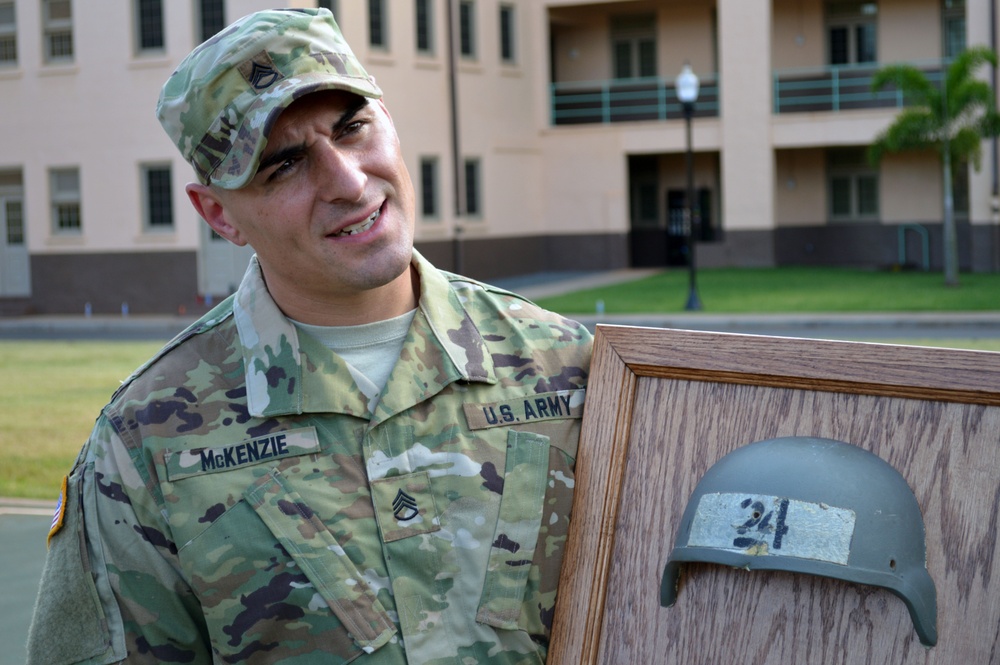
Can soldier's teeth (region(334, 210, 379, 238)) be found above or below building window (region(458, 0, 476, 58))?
below

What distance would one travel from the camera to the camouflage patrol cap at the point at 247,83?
1960mm

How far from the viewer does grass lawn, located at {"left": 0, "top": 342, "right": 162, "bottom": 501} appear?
8625 mm

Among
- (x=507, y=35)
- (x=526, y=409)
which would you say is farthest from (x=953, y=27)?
(x=526, y=409)

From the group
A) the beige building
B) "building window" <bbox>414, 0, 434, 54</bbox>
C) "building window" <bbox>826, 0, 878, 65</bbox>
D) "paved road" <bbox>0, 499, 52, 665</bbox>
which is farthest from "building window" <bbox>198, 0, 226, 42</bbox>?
"paved road" <bbox>0, 499, 52, 665</bbox>

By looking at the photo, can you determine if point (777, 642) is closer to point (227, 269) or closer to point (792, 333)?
point (792, 333)

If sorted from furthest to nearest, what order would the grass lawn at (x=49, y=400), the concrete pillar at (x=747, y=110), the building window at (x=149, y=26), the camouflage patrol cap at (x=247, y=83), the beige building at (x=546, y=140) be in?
1. the concrete pillar at (x=747, y=110)
2. the beige building at (x=546, y=140)
3. the building window at (x=149, y=26)
4. the grass lawn at (x=49, y=400)
5. the camouflage patrol cap at (x=247, y=83)

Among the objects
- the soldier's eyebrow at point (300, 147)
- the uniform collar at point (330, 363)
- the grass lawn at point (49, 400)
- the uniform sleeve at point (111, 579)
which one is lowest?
the grass lawn at point (49, 400)

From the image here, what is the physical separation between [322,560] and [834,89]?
99.0ft

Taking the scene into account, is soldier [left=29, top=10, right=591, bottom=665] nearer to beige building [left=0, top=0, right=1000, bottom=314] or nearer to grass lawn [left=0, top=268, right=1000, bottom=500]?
grass lawn [left=0, top=268, right=1000, bottom=500]

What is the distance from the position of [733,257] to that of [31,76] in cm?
1653

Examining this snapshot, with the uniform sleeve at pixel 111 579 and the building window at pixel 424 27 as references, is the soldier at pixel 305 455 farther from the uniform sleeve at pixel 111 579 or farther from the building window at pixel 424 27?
the building window at pixel 424 27

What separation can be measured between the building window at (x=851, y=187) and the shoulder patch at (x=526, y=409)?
30857 mm

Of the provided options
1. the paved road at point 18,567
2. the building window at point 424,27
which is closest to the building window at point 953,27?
the building window at point 424,27

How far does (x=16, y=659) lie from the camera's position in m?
4.55
